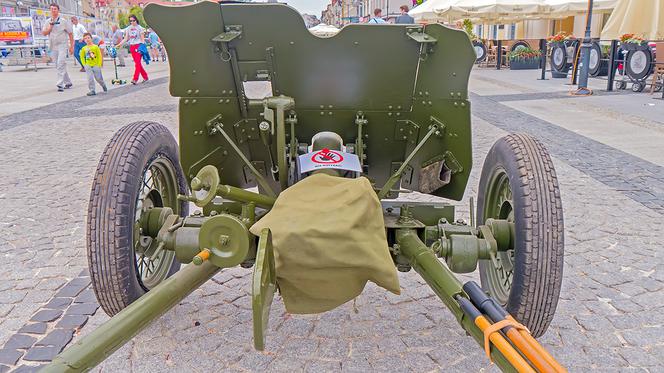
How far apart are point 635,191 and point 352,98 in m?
3.89

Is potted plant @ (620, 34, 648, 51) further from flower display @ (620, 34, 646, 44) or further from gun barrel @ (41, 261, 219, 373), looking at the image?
gun barrel @ (41, 261, 219, 373)

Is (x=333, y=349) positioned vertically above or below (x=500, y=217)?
below

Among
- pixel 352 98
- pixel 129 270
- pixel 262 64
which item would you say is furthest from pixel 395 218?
pixel 129 270

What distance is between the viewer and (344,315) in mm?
3336

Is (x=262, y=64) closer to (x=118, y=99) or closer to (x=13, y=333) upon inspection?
(x=13, y=333)

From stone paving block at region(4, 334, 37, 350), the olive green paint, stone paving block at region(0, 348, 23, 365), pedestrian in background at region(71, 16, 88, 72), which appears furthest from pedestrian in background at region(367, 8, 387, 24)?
pedestrian in background at region(71, 16, 88, 72)

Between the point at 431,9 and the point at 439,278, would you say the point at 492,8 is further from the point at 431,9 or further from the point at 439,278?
the point at 439,278

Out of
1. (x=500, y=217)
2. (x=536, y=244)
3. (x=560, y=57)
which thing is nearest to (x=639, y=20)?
(x=560, y=57)

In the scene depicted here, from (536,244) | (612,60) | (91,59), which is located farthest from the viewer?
(612,60)

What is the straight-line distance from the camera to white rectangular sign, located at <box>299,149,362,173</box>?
2916 millimetres

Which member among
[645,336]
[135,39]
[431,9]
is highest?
[431,9]

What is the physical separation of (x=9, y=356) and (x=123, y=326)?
A: 1604mm

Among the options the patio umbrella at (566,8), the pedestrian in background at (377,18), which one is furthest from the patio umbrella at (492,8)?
the pedestrian in background at (377,18)

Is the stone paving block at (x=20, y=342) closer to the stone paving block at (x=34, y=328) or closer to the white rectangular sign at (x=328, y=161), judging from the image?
the stone paving block at (x=34, y=328)
